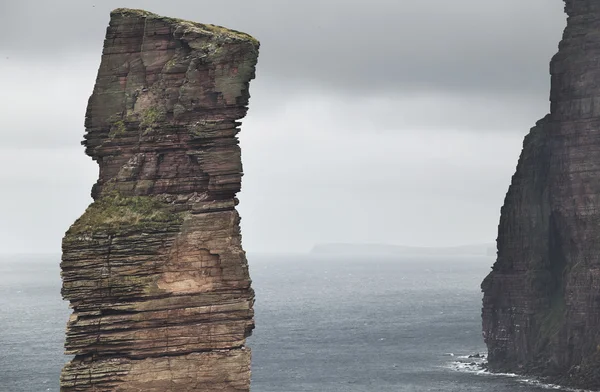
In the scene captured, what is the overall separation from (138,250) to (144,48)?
7.86m

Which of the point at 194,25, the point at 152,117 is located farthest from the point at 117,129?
the point at 194,25

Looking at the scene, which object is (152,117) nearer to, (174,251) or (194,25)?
(194,25)

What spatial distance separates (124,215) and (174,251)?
2.36 metres

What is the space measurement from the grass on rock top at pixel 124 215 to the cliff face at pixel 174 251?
46 mm

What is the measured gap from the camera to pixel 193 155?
51.9 meters

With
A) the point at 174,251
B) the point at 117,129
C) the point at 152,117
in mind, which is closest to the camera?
the point at 174,251

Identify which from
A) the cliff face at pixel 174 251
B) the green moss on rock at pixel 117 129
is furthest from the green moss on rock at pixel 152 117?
the green moss on rock at pixel 117 129

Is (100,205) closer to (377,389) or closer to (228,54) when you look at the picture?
(228,54)

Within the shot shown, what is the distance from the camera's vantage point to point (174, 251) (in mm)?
51656

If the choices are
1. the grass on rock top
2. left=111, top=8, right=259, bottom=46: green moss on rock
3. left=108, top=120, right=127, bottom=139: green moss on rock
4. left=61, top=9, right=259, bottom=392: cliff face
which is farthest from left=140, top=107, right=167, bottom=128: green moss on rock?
left=111, top=8, right=259, bottom=46: green moss on rock

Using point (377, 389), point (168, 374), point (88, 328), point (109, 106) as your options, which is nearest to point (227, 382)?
point (168, 374)

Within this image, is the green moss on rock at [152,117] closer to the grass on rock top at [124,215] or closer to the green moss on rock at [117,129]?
the green moss on rock at [117,129]

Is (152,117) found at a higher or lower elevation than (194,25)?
lower

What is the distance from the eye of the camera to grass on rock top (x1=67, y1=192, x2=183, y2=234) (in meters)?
51.5
